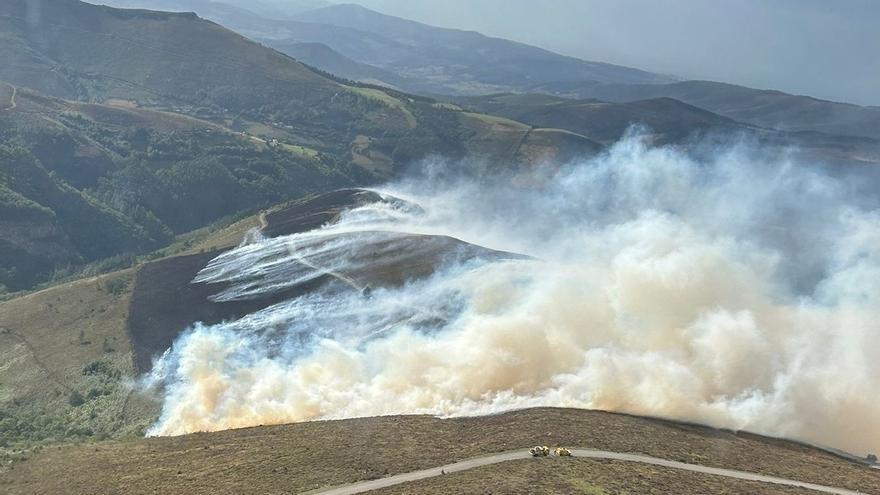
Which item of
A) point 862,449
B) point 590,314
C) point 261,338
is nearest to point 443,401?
point 590,314

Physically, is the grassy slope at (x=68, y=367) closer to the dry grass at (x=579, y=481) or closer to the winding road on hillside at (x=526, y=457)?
the winding road on hillside at (x=526, y=457)

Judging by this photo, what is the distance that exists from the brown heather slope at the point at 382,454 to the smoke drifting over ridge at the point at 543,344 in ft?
16.1

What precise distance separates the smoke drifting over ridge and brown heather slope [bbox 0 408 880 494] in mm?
4912

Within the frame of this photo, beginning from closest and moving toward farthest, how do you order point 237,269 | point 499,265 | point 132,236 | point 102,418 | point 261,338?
point 102,418 < point 261,338 < point 499,265 < point 237,269 < point 132,236

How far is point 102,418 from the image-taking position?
3174 inches

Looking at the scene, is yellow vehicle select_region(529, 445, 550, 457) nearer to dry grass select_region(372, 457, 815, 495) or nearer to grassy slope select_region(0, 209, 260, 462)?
dry grass select_region(372, 457, 815, 495)

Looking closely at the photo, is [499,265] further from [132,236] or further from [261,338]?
[132,236]

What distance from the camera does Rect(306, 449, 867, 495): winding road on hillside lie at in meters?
51.3

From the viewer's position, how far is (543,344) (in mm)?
76250

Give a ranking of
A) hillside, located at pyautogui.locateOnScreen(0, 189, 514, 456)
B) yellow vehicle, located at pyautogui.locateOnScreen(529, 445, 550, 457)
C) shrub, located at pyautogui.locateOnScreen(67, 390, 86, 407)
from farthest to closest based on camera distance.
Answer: shrub, located at pyautogui.locateOnScreen(67, 390, 86, 407) < hillside, located at pyautogui.locateOnScreen(0, 189, 514, 456) < yellow vehicle, located at pyautogui.locateOnScreen(529, 445, 550, 457)

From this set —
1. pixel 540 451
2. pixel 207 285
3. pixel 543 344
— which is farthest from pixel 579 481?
pixel 207 285

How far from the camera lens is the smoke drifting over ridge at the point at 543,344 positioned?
228 feet

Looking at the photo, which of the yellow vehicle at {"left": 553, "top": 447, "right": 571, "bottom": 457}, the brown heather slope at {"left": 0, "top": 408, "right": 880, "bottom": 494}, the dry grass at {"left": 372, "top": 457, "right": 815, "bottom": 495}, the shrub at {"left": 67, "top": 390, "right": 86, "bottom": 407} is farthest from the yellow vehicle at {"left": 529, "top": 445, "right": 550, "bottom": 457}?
the shrub at {"left": 67, "top": 390, "right": 86, "bottom": 407}

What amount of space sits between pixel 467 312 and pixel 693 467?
4063 centimetres
